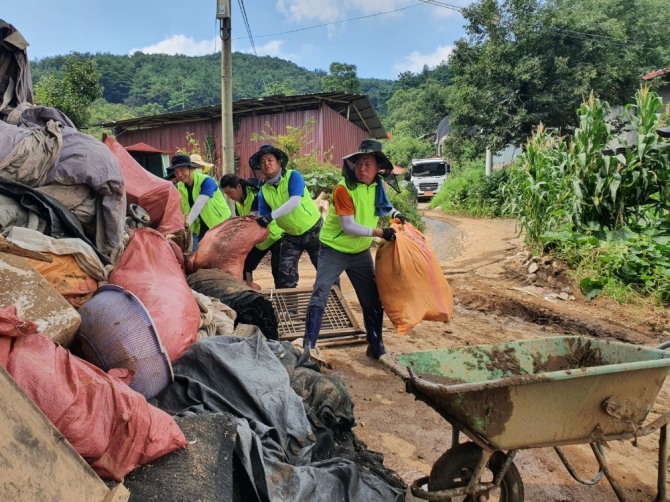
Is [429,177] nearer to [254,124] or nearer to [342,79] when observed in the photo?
[254,124]

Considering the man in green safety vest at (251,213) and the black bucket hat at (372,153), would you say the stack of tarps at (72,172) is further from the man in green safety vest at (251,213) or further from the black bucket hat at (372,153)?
the man in green safety vest at (251,213)

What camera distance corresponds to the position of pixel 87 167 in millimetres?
2734

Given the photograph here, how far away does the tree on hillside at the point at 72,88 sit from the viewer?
1557 centimetres

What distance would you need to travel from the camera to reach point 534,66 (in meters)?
14.9

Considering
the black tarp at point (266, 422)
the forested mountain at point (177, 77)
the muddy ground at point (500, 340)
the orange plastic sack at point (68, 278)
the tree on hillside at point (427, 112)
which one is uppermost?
the forested mountain at point (177, 77)

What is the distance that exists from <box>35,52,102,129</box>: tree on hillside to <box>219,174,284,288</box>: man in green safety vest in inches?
503

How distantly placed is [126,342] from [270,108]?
13.6 meters

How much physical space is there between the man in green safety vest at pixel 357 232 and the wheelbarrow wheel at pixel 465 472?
1729 millimetres

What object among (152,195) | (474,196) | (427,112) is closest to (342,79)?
(427,112)

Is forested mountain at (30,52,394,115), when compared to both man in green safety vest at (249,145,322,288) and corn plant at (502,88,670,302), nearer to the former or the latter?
corn plant at (502,88,670,302)

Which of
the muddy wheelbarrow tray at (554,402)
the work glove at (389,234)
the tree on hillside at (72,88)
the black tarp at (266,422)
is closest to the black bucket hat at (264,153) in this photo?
the work glove at (389,234)

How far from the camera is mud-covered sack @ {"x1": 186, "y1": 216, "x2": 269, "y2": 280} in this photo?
3990 millimetres

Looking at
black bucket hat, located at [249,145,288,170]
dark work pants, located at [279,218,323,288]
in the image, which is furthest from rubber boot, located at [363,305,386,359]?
black bucket hat, located at [249,145,288,170]

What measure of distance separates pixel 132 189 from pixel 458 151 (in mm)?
15883
